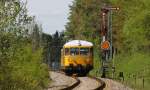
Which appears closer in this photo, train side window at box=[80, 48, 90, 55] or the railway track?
the railway track

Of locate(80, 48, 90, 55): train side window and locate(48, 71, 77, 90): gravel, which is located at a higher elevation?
locate(80, 48, 90, 55): train side window

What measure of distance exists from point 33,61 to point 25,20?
15535mm

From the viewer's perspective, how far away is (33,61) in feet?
113

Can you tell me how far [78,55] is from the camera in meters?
51.3

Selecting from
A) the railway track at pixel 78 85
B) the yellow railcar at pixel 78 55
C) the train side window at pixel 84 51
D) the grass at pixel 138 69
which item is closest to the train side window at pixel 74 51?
the yellow railcar at pixel 78 55

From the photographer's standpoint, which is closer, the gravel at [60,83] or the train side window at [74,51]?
the gravel at [60,83]

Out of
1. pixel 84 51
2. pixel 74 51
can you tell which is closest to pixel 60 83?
pixel 74 51

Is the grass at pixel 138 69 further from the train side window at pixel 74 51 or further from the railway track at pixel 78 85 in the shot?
the train side window at pixel 74 51

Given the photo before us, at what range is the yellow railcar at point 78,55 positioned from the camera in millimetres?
50956

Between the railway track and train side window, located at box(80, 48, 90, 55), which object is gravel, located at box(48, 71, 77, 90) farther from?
train side window, located at box(80, 48, 90, 55)

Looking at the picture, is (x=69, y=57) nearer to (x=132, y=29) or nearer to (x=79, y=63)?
(x=79, y=63)

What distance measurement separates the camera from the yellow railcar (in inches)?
2006

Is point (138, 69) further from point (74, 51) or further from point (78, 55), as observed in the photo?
point (74, 51)

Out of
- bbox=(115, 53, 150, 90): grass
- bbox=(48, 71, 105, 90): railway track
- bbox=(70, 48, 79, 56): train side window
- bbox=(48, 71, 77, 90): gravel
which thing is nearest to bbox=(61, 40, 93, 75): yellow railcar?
bbox=(70, 48, 79, 56): train side window
